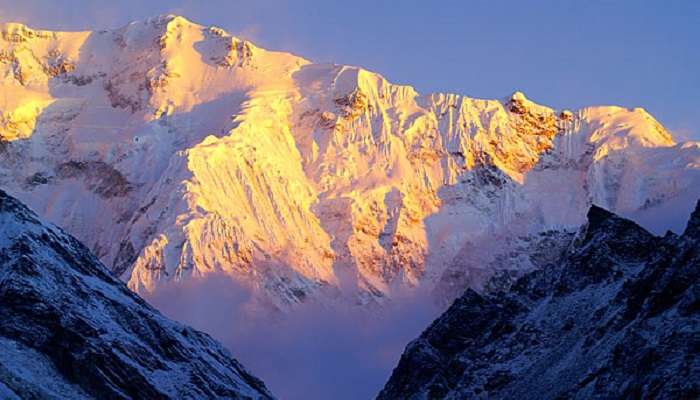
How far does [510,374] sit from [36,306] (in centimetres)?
5218

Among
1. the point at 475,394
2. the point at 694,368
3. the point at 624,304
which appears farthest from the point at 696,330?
the point at 475,394

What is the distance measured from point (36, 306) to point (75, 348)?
699cm

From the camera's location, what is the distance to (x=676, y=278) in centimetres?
16512

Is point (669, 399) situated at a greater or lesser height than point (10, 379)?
lesser

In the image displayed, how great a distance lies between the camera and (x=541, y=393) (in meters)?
181

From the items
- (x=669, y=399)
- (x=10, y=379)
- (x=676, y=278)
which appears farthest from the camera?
(x=10, y=379)

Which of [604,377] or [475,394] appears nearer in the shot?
[604,377]

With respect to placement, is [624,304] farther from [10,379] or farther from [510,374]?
[10,379]

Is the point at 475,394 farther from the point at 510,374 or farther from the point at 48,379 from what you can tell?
the point at 48,379

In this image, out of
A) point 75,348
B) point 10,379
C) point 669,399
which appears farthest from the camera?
point 75,348

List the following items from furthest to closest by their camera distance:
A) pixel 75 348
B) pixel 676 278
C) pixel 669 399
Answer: pixel 75 348
pixel 676 278
pixel 669 399

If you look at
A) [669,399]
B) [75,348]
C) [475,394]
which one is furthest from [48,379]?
[669,399]

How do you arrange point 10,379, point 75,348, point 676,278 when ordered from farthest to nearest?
1. point 75,348
2. point 10,379
3. point 676,278

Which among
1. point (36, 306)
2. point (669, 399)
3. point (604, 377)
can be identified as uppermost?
point (36, 306)
